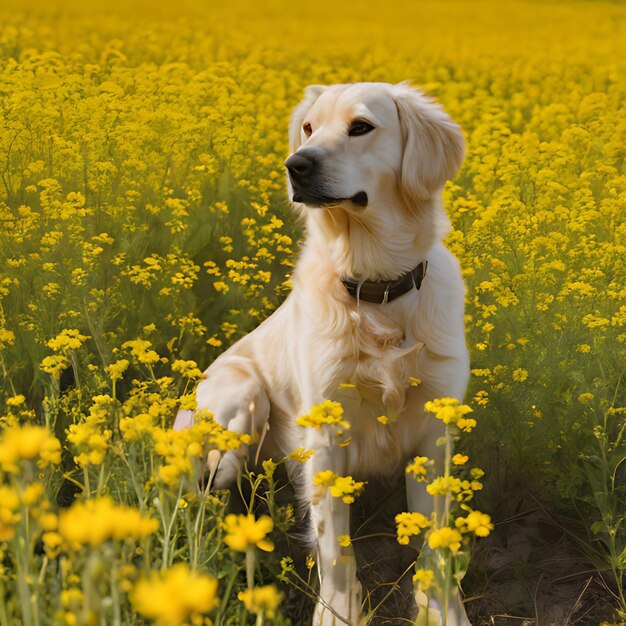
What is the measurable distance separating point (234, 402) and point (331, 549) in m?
0.59

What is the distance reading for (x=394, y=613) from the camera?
9.23 ft

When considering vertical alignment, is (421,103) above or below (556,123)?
above

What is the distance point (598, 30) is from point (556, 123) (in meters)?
4.08

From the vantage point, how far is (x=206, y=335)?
12.5 ft

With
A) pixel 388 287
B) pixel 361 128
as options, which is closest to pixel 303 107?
pixel 361 128

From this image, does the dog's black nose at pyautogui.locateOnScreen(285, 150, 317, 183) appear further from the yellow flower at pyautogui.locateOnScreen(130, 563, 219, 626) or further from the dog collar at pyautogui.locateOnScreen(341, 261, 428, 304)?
the yellow flower at pyautogui.locateOnScreen(130, 563, 219, 626)

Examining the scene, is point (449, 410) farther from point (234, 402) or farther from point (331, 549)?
point (234, 402)

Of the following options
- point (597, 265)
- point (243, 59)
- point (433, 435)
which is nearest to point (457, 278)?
point (433, 435)

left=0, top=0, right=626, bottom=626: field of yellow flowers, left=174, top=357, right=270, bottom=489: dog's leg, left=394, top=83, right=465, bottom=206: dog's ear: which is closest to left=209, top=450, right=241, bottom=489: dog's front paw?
left=174, top=357, right=270, bottom=489: dog's leg

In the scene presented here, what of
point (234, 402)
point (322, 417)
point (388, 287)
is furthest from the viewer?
point (234, 402)

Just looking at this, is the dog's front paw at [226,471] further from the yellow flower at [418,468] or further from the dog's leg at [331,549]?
the yellow flower at [418,468]

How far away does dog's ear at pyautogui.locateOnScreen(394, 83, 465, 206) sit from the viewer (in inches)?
111

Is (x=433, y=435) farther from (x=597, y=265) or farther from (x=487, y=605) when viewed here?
(x=597, y=265)

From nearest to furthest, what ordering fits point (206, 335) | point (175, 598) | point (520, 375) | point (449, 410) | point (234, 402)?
point (175, 598) < point (449, 410) < point (234, 402) < point (520, 375) < point (206, 335)
